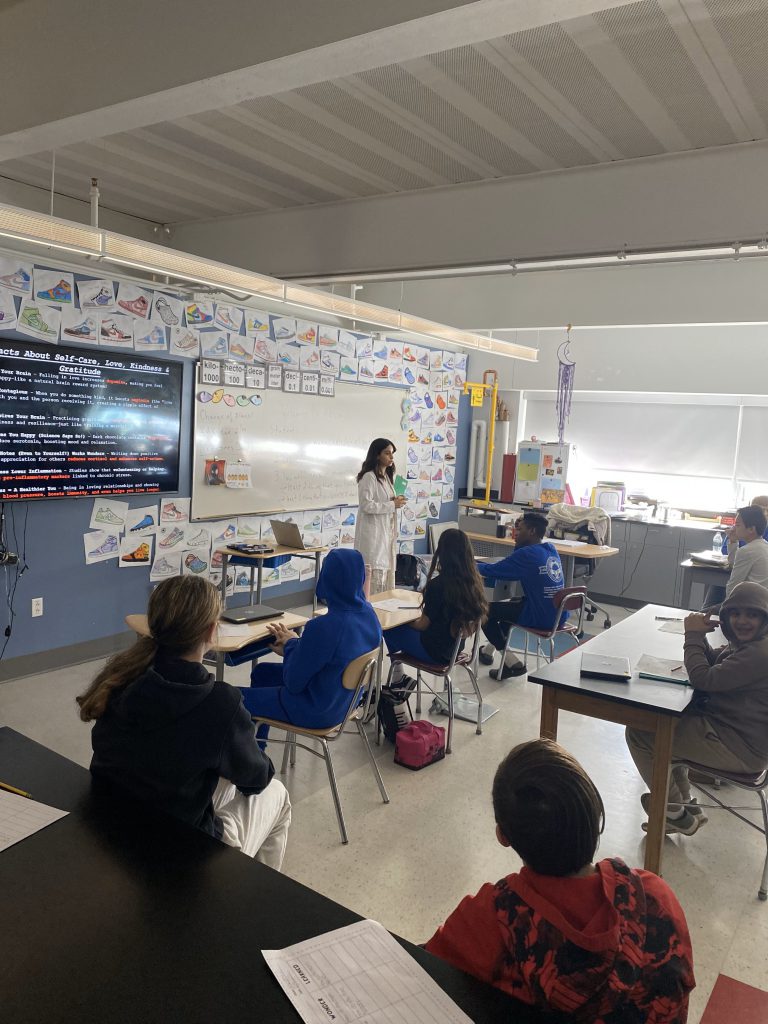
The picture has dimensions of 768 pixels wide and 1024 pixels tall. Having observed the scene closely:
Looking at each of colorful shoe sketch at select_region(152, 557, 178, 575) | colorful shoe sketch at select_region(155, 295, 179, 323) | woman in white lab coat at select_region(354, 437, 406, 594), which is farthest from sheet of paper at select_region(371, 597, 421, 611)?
colorful shoe sketch at select_region(155, 295, 179, 323)

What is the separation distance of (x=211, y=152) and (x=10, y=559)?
9.01ft

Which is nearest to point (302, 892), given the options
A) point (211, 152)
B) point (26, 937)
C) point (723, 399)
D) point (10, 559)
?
point (26, 937)

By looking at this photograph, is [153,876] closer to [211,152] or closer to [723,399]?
[211,152]

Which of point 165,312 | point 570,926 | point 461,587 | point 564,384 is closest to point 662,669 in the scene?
point 461,587

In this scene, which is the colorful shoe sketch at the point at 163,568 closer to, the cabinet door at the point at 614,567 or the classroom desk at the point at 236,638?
the classroom desk at the point at 236,638

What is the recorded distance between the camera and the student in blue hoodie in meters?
4.91

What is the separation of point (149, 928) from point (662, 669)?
2.51 m

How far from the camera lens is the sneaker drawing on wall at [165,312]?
5.24 m

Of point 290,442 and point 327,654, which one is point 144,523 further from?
point 327,654

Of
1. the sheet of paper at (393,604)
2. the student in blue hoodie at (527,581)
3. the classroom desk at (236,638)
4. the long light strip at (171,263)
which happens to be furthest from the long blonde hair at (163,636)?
the student in blue hoodie at (527,581)

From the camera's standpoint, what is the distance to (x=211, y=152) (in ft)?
11.6

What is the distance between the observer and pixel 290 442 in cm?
650

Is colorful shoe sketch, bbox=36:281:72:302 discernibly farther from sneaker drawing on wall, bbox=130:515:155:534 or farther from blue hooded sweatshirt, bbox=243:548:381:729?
blue hooded sweatshirt, bbox=243:548:381:729

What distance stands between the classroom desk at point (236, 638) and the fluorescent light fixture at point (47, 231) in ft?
5.41
